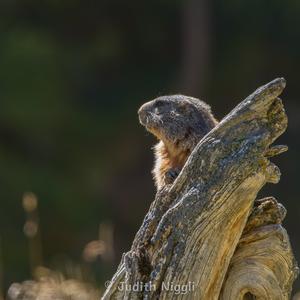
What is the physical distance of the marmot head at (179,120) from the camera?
5797 millimetres

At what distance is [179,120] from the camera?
5.93 meters

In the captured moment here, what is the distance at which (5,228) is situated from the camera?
13.1 meters

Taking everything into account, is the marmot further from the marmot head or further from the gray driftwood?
the gray driftwood

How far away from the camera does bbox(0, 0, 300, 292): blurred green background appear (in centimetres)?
1334

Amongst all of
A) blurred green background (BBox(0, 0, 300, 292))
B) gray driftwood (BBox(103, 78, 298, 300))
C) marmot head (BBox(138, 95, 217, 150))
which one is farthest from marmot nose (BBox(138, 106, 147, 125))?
blurred green background (BBox(0, 0, 300, 292))

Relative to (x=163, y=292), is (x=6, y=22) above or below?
above

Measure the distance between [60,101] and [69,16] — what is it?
2123mm

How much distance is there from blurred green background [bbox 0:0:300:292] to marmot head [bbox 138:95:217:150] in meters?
6.48

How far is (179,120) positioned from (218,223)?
6.31 ft

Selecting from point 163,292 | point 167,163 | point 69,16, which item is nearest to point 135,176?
point 69,16

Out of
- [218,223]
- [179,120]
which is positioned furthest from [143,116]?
[218,223]

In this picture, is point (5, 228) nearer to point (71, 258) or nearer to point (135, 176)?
point (71, 258)

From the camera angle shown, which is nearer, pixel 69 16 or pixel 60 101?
pixel 60 101

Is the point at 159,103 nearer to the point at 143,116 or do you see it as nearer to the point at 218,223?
the point at 143,116
